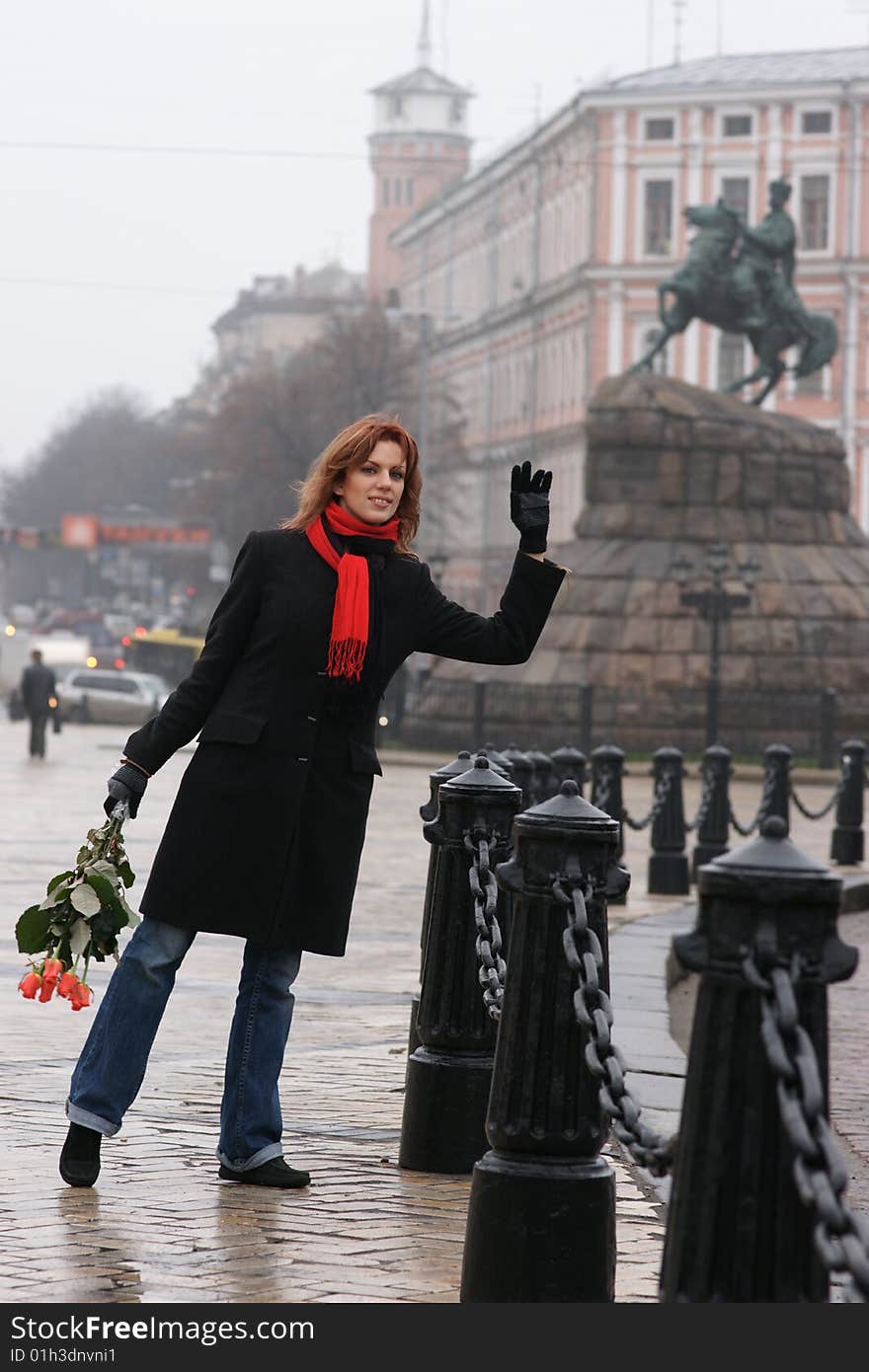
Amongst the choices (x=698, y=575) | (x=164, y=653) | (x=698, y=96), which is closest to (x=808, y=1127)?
(x=698, y=575)

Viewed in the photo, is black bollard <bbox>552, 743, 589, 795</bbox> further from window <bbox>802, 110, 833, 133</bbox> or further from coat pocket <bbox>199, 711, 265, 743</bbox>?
window <bbox>802, 110, 833, 133</bbox>

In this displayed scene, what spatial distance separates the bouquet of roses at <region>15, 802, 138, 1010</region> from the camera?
576 cm

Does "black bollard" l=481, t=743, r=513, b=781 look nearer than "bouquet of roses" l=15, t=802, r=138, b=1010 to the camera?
No

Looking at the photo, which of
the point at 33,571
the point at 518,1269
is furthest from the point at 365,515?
the point at 33,571

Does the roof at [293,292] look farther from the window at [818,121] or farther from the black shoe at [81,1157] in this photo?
the black shoe at [81,1157]

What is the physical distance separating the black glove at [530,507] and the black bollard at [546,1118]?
1.08 m

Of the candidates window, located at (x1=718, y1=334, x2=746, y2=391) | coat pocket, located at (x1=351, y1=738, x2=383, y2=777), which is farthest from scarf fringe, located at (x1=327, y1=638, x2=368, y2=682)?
window, located at (x1=718, y1=334, x2=746, y2=391)

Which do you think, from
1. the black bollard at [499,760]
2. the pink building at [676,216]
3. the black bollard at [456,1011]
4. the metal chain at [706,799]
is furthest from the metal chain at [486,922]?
the pink building at [676,216]

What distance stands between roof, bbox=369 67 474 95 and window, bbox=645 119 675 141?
52.3m

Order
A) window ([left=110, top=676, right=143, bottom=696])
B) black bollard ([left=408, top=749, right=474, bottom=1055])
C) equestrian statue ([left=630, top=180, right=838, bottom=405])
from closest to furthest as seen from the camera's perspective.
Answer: black bollard ([left=408, top=749, right=474, bottom=1055])
equestrian statue ([left=630, top=180, right=838, bottom=405])
window ([left=110, top=676, right=143, bottom=696])

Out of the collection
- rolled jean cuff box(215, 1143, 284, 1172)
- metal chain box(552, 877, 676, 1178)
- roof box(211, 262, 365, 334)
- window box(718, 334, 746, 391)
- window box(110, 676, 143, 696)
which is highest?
roof box(211, 262, 365, 334)

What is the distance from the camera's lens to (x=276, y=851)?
5645 mm

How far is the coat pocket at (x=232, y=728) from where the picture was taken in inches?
221

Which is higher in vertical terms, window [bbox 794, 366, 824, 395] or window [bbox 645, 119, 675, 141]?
window [bbox 645, 119, 675, 141]
